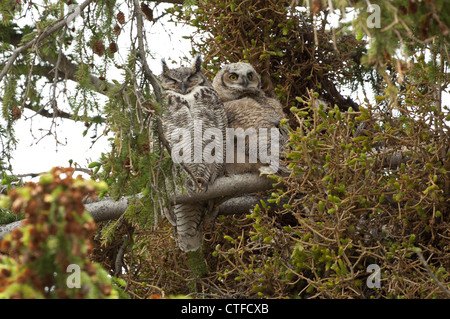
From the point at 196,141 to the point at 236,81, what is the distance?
0.44 meters

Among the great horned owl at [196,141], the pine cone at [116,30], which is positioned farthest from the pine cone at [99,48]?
the great horned owl at [196,141]

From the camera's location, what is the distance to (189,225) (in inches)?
105

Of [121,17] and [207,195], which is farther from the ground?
[121,17]

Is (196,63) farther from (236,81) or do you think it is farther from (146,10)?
(146,10)

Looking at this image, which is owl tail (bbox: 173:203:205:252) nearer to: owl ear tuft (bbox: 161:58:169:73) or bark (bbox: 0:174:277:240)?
bark (bbox: 0:174:277:240)

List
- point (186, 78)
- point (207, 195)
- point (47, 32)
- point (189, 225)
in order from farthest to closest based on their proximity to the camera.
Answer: point (186, 78)
point (189, 225)
point (207, 195)
point (47, 32)

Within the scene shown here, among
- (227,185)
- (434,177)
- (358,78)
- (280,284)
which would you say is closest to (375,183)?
(434,177)

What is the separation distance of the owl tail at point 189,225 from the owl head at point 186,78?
→ 62 cm

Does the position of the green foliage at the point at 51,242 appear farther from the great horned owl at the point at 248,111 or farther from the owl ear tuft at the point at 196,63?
the owl ear tuft at the point at 196,63

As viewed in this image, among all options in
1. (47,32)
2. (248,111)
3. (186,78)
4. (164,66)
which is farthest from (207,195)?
(47,32)

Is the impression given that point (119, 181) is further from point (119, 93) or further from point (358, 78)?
point (358, 78)

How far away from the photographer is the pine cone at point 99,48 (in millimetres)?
2242

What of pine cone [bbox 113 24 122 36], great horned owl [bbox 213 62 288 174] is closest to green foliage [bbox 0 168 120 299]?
pine cone [bbox 113 24 122 36]

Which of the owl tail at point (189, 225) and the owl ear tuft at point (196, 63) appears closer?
the owl tail at point (189, 225)
